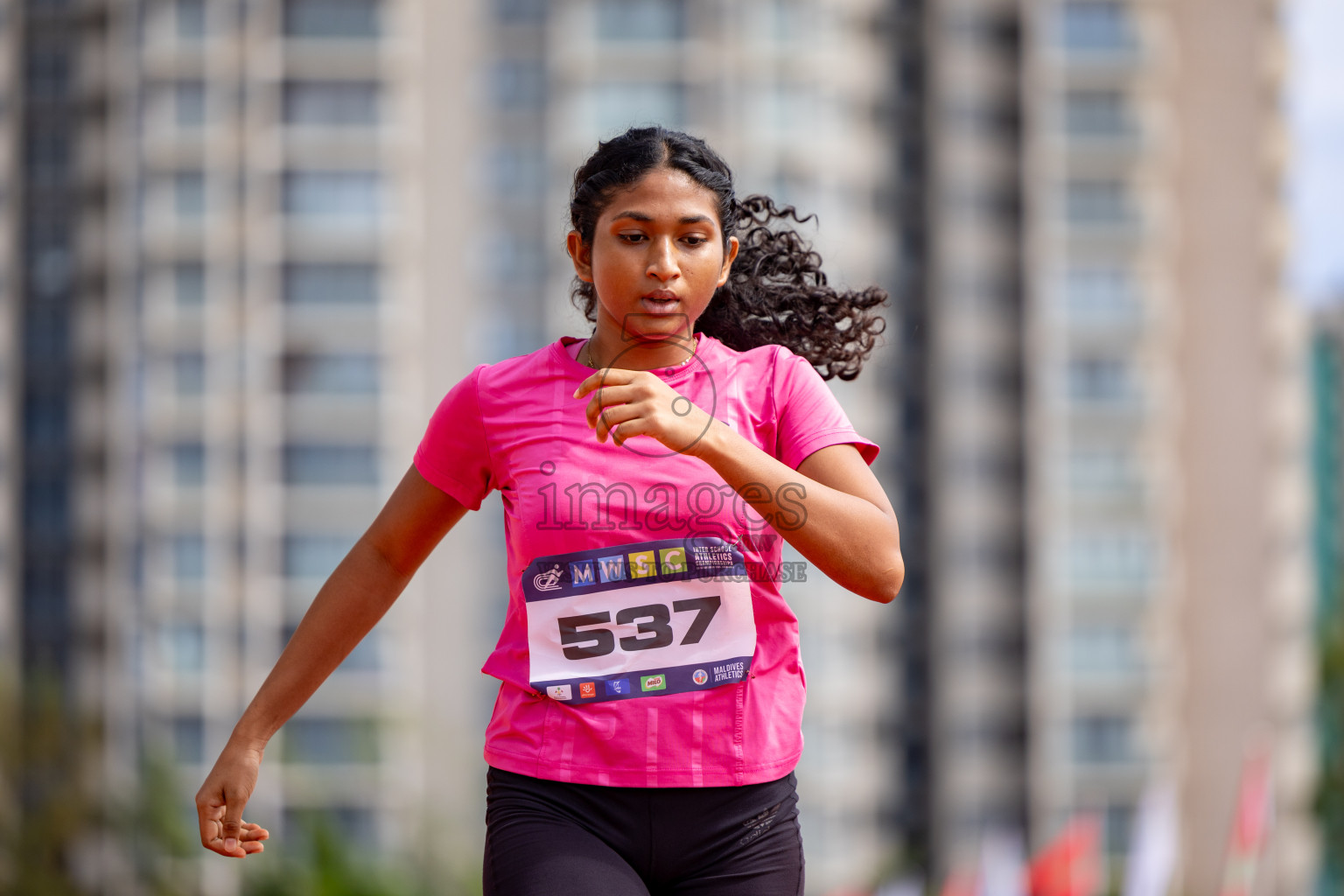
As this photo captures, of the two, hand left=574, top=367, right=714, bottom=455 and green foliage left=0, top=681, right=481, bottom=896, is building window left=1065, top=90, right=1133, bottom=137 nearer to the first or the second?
green foliage left=0, top=681, right=481, bottom=896

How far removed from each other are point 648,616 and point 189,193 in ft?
118

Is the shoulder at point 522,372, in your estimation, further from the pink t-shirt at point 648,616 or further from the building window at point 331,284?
the building window at point 331,284

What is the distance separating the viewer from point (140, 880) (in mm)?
29469

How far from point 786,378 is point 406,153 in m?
34.5

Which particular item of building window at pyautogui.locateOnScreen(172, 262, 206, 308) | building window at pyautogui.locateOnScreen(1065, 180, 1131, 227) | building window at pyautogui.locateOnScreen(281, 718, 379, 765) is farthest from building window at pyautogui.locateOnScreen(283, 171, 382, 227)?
building window at pyautogui.locateOnScreen(1065, 180, 1131, 227)

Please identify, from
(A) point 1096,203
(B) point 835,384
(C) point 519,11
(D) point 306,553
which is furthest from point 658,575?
(A) point 1096,203

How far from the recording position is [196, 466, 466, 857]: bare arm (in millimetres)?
2518

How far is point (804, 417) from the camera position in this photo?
7.66ft

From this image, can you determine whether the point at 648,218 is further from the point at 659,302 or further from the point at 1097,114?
the point at 1097,114

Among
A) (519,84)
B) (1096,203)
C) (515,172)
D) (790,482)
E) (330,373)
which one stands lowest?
(790,482)

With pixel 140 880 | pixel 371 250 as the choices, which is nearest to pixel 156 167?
pixel 371 250

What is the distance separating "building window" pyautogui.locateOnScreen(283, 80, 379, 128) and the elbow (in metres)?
35.0

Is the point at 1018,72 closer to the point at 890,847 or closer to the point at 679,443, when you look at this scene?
the point at 890,847

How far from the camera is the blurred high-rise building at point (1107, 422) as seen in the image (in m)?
37.8
